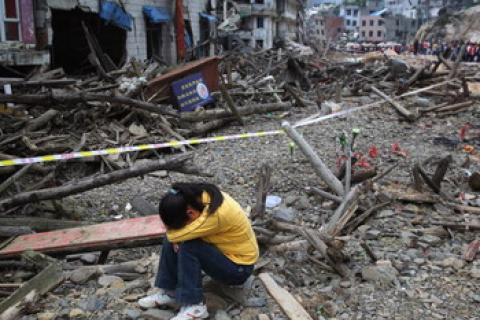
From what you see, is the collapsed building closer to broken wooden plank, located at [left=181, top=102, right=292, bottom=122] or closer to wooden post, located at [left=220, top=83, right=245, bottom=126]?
broken wooden plank, located at [left=181, top=102, right=292, bottom=122]

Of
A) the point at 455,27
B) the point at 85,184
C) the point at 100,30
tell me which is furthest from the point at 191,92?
the point at 455,27

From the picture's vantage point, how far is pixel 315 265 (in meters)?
4.16

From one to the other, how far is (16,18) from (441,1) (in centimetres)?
7901

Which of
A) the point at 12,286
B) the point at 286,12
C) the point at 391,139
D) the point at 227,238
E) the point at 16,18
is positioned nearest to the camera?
the point at 227,238

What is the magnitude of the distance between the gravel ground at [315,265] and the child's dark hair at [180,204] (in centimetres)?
80

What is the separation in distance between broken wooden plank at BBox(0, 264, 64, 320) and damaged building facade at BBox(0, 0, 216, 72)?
9.66m

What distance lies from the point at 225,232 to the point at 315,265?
1276mm

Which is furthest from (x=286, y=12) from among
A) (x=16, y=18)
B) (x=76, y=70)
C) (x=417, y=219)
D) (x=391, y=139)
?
(x=417, y=219)

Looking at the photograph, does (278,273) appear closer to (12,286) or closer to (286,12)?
(12,286)

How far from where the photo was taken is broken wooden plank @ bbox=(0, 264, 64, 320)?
10.4 feet

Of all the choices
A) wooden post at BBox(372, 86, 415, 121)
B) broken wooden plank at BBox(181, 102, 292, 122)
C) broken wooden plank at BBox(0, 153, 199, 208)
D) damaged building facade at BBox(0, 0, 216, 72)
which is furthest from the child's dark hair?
damaged building facade at BBox(0, 0, 216, 72)

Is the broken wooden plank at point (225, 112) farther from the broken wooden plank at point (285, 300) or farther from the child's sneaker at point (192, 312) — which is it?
the child's sneaker at point (192, 312)

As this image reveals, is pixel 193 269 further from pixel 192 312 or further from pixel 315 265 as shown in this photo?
pixel 315 265

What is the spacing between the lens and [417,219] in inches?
206
